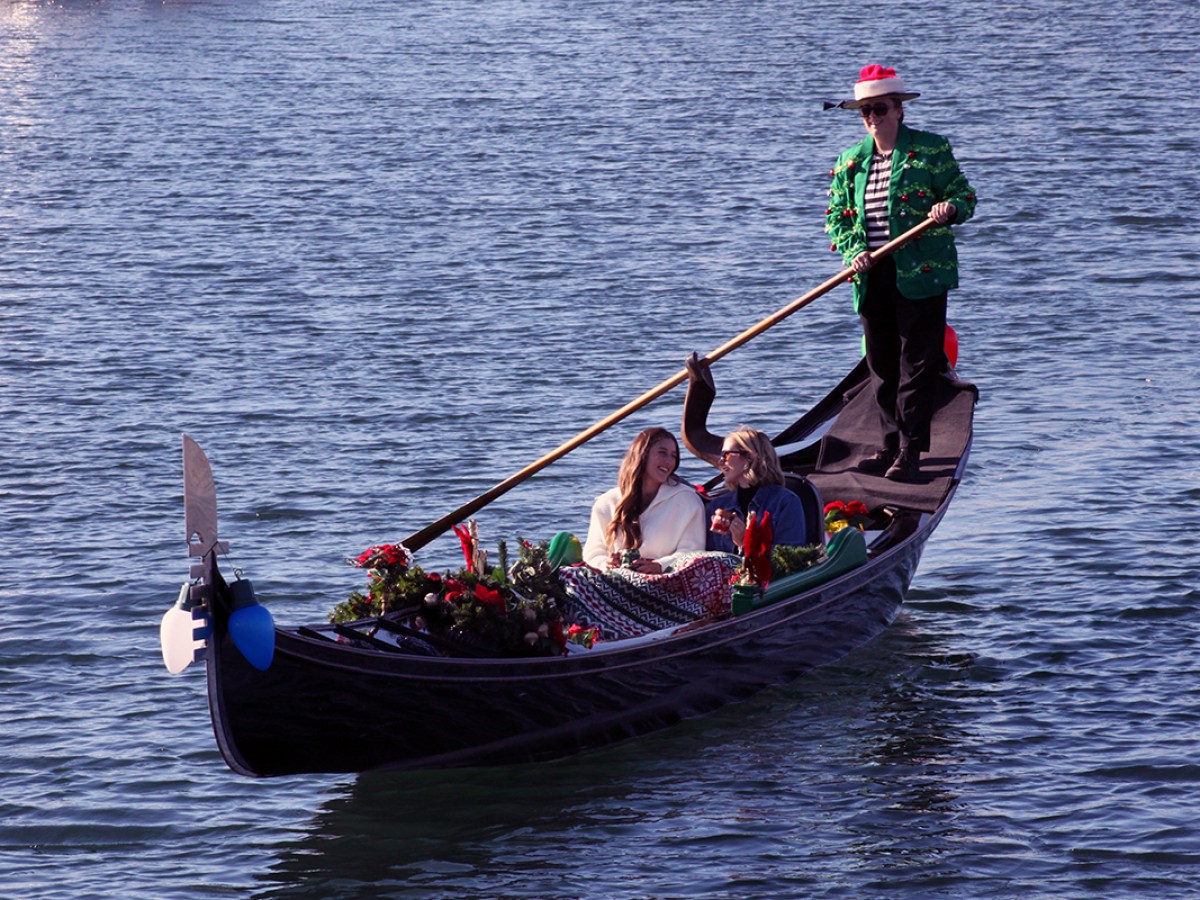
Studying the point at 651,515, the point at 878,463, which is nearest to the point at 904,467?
the point at 878,463

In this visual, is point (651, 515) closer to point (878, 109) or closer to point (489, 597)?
point (489, 597)

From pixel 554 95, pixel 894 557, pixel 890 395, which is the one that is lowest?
pixel 894 557

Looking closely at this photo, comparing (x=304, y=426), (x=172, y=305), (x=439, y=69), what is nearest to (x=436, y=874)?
(x=304, y=426)

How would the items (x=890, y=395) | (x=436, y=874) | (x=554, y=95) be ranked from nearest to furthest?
(x=436, y=874) → (x=890, y=395) → (x=554, y=95)

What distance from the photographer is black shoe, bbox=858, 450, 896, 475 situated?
935 cm

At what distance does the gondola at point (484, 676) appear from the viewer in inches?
245

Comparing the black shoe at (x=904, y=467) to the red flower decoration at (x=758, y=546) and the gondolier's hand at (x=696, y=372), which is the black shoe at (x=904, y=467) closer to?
the gondolier's hand at (x=696, y=372)

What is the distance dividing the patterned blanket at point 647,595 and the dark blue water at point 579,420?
534 millimetres

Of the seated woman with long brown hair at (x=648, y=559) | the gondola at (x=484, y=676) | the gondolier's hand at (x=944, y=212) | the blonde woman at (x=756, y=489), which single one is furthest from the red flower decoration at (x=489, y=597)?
the gondolier's hand at (x=944, y=212)

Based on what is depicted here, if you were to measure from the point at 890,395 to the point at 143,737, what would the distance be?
3.86 metres

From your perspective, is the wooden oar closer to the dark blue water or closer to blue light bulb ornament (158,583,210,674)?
the dark blue water

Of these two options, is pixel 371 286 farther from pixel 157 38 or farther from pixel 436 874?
pixel 157 38

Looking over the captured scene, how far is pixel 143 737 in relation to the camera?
794 centimetres

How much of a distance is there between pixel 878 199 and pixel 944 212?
0.38 m
